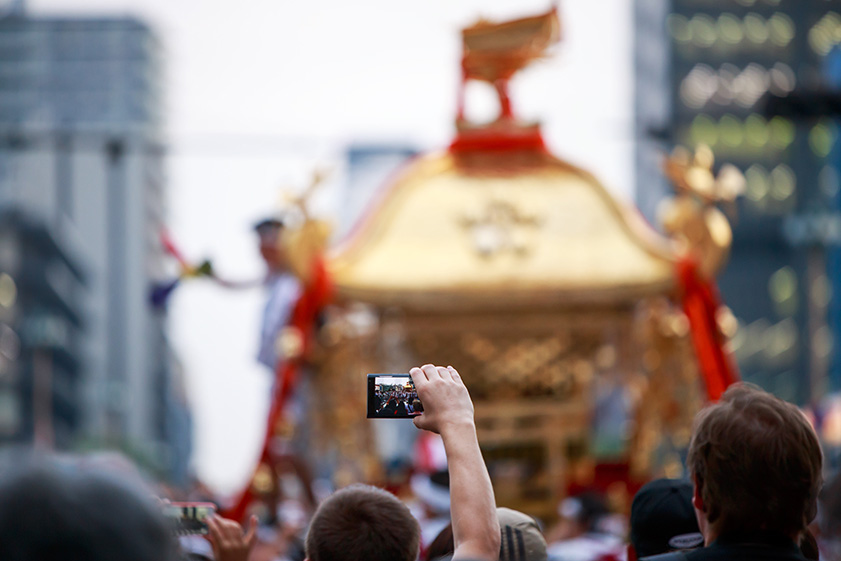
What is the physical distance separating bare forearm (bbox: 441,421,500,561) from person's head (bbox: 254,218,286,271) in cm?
488

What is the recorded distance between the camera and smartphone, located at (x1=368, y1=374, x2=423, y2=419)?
7.27ft

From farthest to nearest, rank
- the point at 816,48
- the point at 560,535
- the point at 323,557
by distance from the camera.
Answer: the point at 816,48, the point at 560,535, the point at 323,557

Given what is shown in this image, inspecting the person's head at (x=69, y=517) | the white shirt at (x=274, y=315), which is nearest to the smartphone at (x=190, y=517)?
the person's head at (x=69, y=517)

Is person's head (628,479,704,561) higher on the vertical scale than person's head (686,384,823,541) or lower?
lower

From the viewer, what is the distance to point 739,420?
2119 millimetres

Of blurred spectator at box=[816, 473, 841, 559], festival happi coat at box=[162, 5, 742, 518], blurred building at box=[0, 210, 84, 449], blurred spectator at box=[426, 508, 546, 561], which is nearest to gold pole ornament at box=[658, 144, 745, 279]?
festival happi coat at box=[162, 5, 742, 518]

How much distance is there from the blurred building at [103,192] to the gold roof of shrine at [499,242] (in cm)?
4585

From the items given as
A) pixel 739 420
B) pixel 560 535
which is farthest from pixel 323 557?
pixel 560 535

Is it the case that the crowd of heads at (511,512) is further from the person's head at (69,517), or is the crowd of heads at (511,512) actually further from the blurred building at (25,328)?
the blurred building at (25,328)

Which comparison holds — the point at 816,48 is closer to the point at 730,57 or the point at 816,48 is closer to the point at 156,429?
the point at 730,57

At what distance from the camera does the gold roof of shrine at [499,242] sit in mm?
6621

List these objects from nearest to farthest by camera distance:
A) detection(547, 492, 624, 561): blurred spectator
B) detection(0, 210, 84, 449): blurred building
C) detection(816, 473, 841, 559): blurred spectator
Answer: detection(816, 473, 841, 559): blurred spectator < detection(547, 492, 624, 561): blurred spectator < detection(0, 210, 84, 449): blurred building

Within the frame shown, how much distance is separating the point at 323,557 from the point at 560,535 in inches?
168

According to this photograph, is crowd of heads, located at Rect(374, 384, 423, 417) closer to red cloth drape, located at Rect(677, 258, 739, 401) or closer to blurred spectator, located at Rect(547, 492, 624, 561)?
blurred spectator, located at Rect(547, 492, 624, 561)
